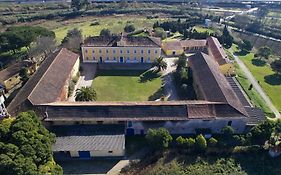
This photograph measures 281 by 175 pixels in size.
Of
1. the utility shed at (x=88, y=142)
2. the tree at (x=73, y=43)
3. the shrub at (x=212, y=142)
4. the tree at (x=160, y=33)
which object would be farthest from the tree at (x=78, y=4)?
the shrub at (x=212, y=142)

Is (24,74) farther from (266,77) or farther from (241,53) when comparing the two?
(241,53)

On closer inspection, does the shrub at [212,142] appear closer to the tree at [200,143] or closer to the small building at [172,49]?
the tree at [200,143]

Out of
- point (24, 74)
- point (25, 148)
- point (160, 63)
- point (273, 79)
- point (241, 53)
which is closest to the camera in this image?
point (25, 148)

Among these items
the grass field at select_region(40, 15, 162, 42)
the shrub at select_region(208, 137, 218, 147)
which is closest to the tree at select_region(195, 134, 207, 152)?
the shrub at select_region(208, 137, 218, 147)

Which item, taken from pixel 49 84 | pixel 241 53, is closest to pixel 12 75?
pixel 49 84

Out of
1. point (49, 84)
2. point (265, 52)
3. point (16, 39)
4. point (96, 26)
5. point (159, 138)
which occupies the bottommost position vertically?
point (159, 138)

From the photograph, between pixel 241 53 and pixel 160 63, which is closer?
pixel 160 63

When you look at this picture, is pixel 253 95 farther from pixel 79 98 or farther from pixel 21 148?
pixel 21 148
